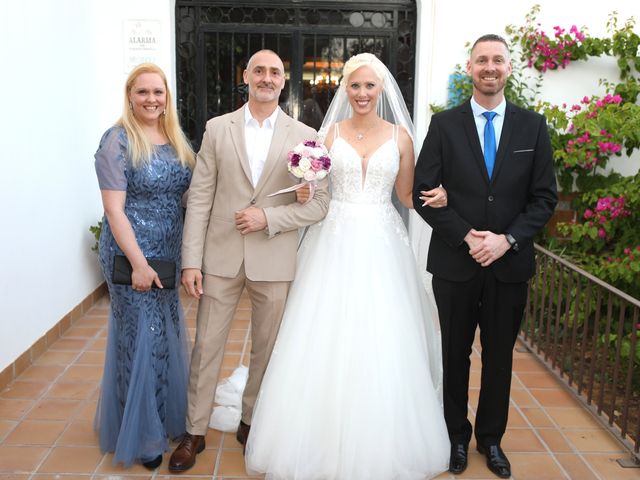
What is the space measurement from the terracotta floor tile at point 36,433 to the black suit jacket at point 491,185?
227 centimetres

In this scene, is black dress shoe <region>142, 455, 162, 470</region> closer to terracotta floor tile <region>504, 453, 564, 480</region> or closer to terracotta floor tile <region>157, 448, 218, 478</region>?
terracotta floor tile <region>157, 448, 218, 478</region>

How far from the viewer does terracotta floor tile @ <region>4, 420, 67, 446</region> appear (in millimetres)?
3566

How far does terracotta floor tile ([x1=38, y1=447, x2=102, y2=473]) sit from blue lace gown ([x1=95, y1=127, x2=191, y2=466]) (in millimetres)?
80

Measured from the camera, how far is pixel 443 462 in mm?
3229

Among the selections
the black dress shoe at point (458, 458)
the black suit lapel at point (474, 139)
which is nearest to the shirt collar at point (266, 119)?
the black suit lapel at point (474, 139)

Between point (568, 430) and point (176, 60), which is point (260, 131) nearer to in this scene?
point (568, 430)

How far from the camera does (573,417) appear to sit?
4.07 metres

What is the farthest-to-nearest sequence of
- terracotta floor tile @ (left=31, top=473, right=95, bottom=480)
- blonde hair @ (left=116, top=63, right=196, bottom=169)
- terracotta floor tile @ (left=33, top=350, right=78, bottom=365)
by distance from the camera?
terracotta floor tile @ (left=33, top=350, right=78, bottom=365)
terracotta floor tile @ (left=31, top=473, right=95, bottom=480)
blonde hair @ (left=116, top=63, right=196, bottom=169)

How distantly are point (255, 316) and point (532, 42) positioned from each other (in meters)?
4.49

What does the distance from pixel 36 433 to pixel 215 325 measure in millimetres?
1265

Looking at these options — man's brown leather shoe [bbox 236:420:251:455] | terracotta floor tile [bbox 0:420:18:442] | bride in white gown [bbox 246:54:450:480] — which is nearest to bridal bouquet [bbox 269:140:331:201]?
bride in white gown [bbox 246:54:450:480]

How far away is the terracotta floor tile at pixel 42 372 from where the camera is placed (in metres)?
4.46

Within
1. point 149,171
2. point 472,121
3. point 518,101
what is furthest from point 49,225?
point 518,101

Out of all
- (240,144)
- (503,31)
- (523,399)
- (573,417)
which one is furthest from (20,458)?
(503,31)
